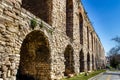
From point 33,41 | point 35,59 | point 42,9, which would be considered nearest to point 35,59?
point 35,59

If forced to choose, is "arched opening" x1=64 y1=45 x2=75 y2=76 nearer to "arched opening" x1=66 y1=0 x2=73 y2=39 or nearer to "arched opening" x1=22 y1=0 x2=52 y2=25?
"arched opening" x1=66 y1=0 x2=73 y2=39

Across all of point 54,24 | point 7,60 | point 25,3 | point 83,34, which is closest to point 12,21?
point 7,60

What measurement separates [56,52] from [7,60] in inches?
220

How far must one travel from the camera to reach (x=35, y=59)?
33.6 feet

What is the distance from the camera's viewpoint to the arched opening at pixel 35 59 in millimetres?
10031

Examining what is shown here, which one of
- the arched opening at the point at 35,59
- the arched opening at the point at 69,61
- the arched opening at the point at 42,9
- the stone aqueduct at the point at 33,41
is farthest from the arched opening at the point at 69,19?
the arched opening at the point at 35,59

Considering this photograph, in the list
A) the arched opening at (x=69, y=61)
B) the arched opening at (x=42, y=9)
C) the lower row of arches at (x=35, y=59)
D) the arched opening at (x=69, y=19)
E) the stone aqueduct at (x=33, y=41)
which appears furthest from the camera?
the arched opening at (x=69, y=19)

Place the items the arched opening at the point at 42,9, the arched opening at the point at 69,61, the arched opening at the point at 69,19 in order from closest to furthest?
the arched opening at the point at 42,9 → the arched opening at the point at 69,61 → the arched opening at the point at 69,19

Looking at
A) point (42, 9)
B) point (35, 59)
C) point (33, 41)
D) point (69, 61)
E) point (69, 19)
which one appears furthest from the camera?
point (69, 19)

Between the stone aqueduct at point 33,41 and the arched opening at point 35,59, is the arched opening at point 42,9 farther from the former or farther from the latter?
the arched opening at point 35,59

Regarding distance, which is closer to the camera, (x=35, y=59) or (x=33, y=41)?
(x=33, y=41)

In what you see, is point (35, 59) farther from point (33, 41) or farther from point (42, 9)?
point (42, 9)

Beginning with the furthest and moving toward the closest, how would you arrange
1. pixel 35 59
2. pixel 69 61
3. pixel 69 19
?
pixel 69 19, pixel 69 61, pixel 35 59

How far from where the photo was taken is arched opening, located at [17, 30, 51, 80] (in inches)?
395
